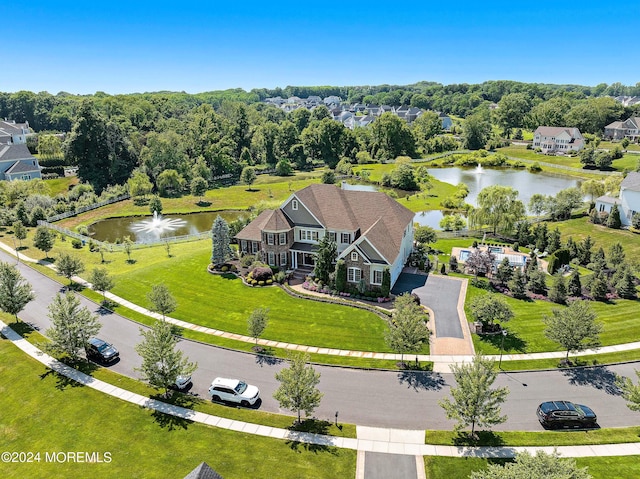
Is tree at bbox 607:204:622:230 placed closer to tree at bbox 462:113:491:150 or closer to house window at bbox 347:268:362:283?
house window at bbox 347:268:362:283

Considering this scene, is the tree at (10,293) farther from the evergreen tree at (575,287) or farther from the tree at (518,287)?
the evergreen tree at (575,287)

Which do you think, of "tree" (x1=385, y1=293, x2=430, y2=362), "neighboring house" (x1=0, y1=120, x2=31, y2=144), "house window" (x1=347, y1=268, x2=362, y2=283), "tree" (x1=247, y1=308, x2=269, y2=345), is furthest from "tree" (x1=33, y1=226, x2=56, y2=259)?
"neighboring house" (x1=0, y1=120, x2=31, y2=144)

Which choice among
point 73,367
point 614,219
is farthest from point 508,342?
point 614,219

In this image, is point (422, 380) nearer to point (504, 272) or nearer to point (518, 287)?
point (518, 287)

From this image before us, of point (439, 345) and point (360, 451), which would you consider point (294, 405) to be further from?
point (439, 345)

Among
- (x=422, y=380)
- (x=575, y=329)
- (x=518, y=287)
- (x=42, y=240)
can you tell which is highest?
(x=42, y=240)
